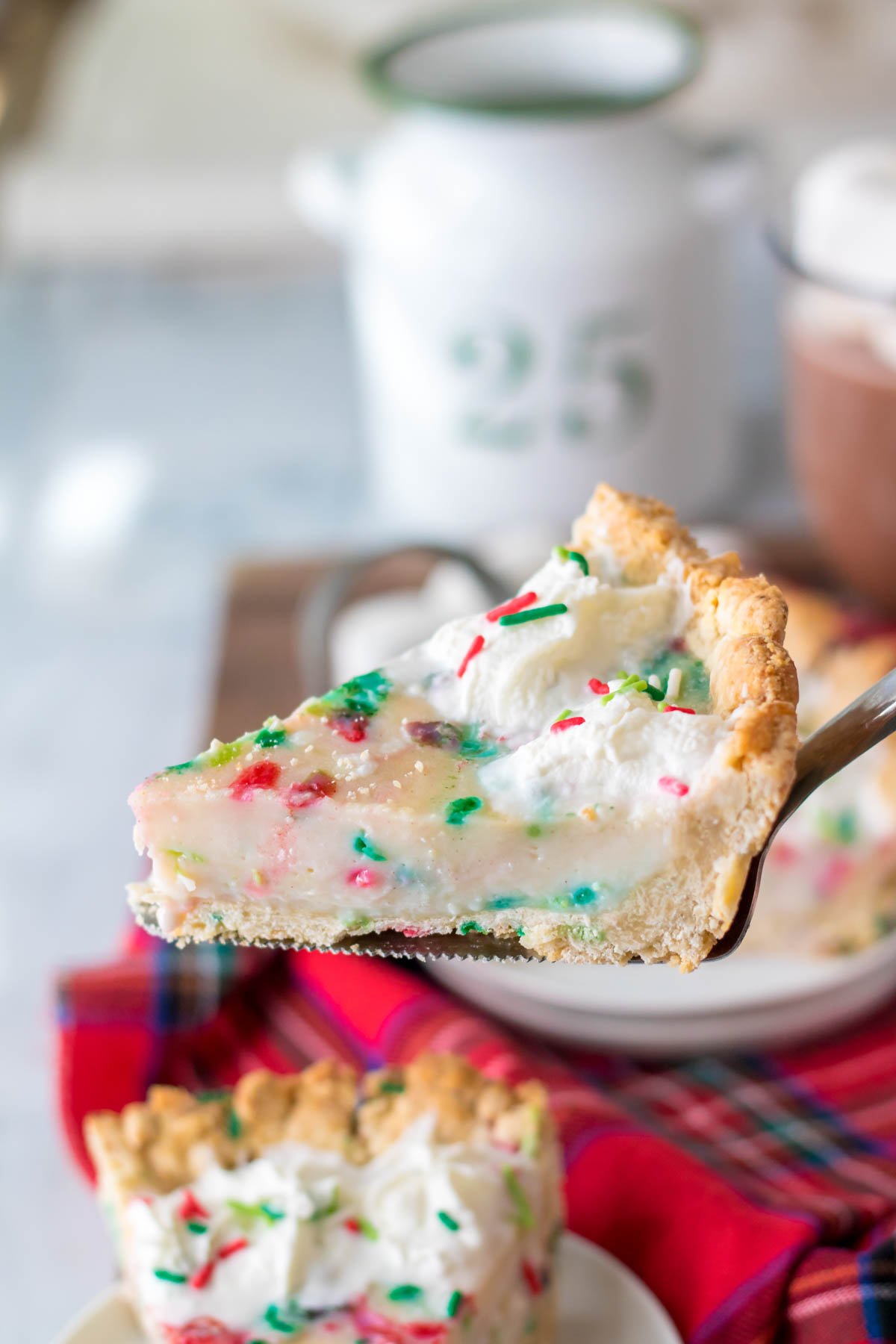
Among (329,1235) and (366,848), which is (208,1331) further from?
(366,848)

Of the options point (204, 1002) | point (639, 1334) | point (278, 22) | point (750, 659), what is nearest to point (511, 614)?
point (750, 659)

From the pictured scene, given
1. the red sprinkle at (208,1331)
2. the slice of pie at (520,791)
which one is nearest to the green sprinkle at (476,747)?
the slice of pie at (520,791)

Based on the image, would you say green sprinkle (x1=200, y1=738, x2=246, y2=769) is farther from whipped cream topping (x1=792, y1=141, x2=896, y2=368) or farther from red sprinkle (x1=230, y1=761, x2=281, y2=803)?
whipped cream topping (x1=792, y1=141, x2=896, y2=368)

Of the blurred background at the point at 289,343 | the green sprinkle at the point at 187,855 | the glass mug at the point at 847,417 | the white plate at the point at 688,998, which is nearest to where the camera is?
the green sprinkle at the point at 187,855

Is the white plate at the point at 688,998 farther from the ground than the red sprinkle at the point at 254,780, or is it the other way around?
the red sprinkle at the point at 254,780

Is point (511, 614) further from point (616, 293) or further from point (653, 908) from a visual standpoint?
point (616, 293)

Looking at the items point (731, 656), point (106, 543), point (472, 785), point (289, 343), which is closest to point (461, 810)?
point (472, 785)

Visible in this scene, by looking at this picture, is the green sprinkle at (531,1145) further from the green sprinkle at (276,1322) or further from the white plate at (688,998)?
the white plate at (688,998)
